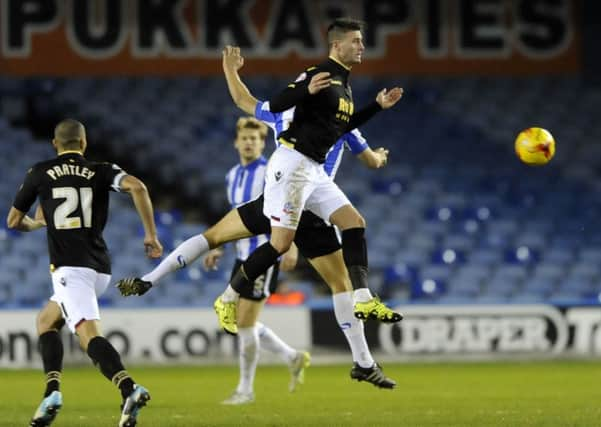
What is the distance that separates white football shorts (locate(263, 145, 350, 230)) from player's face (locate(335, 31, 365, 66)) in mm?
706

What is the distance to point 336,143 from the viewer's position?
9.41 m

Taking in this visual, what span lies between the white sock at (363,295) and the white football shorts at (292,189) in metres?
0.58

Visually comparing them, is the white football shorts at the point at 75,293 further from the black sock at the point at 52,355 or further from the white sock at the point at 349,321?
the white sock at the point at 349,321

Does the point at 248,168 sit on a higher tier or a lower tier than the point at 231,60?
lower

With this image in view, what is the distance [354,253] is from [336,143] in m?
0.90

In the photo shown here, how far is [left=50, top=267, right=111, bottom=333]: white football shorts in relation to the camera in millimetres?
8141

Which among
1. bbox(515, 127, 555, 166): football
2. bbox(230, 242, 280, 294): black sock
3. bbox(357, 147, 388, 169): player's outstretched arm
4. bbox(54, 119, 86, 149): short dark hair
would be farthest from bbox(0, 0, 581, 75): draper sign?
bbox(54, 119, 86, 149): short dark hair

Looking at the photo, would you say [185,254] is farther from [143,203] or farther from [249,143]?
[249,143]

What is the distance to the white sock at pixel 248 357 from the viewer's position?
35.3 ft

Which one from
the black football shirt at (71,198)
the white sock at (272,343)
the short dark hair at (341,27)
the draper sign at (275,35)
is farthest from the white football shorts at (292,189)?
the draper sign at (275,35)

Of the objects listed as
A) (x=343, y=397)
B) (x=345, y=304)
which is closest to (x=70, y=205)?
(x=345, y=304)

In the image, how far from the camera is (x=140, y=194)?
801 cm

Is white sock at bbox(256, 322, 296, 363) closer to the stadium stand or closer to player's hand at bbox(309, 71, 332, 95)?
player's hand at bbox(309, 71, 332, 95)

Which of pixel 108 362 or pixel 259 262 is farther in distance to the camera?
pixel 259 262
